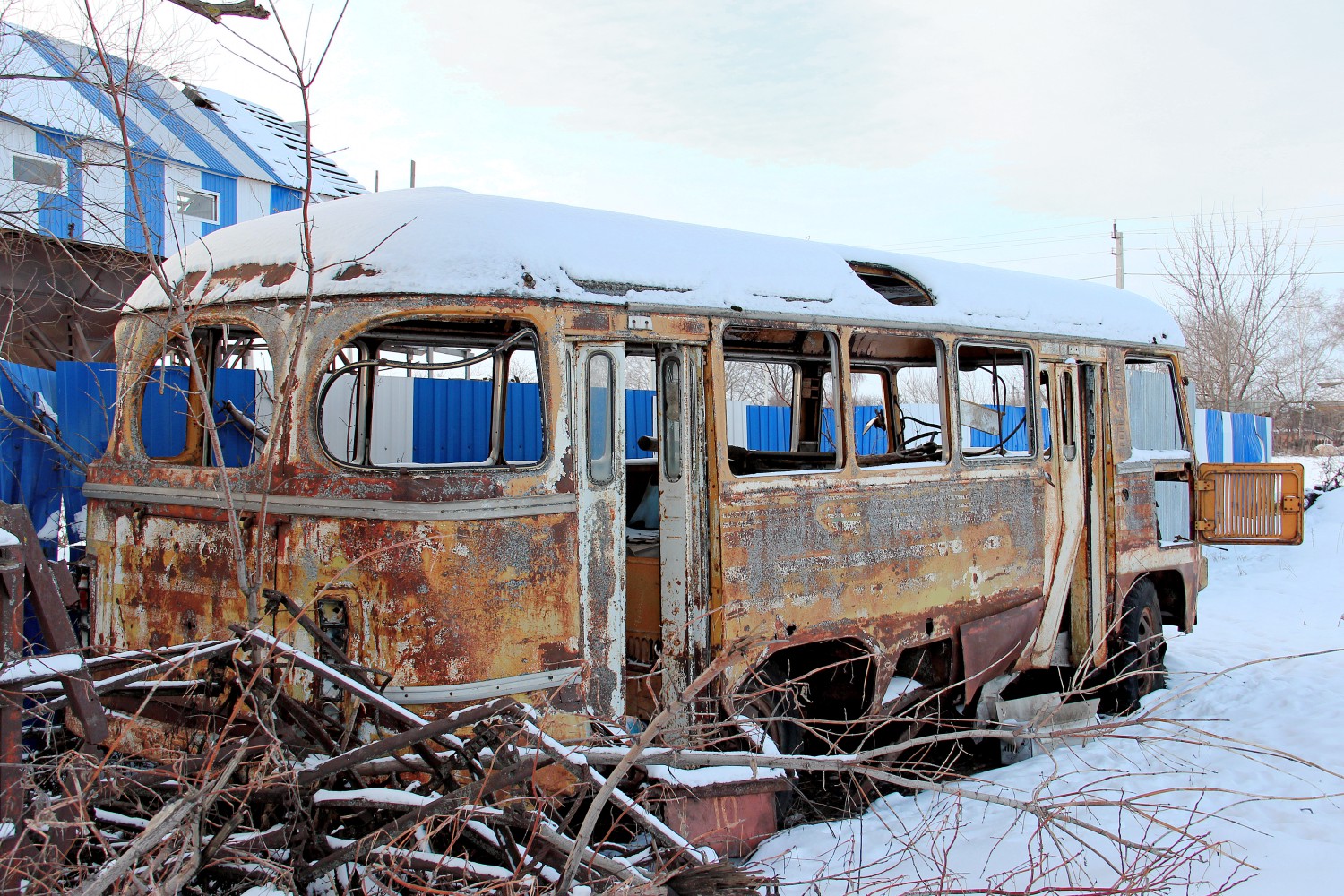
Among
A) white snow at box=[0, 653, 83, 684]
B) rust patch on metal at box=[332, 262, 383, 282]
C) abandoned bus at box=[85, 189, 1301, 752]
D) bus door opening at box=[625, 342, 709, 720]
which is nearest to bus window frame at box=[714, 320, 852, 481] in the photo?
abandoned bus at box=[85, 189, 1301, 752]

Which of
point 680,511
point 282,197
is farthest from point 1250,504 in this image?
point 282,197

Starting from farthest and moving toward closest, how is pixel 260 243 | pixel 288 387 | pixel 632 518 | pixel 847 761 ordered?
pixel 632 518, pixel 260 243, pixel 288 387, pixel 847 761

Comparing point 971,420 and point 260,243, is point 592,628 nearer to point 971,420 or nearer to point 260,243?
→ point 260,243

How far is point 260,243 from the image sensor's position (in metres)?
4.20

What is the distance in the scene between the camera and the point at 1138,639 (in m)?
6.92

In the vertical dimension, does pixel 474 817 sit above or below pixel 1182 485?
below

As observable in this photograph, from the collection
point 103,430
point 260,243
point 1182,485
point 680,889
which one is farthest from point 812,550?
point 103,430

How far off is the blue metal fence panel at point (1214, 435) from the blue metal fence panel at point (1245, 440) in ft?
3.59

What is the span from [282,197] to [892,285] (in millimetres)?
16568

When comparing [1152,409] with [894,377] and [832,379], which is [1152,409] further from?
[832,379]

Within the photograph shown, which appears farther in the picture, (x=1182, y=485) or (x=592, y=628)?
(x=1182, y=485)

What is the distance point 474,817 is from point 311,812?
1.71ft

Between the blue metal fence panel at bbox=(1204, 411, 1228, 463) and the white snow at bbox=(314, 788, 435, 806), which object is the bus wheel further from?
the blue metal fence panel at bbox=(1204, 411, 1228, 463)

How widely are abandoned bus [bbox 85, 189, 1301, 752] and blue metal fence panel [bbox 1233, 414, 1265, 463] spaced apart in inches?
482
